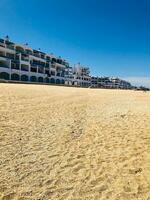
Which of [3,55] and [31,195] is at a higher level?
[3,55]

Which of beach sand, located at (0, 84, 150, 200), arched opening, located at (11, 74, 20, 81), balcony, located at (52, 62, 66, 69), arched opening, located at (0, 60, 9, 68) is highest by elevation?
balcony, located at (52, 62, 66, 69)

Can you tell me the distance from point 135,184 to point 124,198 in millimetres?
780

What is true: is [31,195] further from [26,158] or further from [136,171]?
[136,171]

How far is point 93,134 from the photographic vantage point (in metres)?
11.1

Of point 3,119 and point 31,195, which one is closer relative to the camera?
point 31,195

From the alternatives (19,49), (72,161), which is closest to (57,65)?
(19,49)

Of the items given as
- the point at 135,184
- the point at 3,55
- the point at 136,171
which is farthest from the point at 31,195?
the point at 3,55

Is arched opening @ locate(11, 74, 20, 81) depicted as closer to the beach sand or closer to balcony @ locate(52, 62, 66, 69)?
balcony @ locate(52, 62, 66, 69)

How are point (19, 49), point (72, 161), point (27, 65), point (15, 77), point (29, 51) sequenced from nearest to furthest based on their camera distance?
point (72, 161), point (15, 77), point (27, 65), point (19, 49), point (29, 51)

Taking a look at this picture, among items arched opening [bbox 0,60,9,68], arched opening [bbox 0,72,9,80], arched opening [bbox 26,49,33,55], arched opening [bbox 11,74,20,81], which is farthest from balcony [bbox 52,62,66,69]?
arched opening [bbox 0,72,9,80]

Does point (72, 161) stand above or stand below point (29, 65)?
below

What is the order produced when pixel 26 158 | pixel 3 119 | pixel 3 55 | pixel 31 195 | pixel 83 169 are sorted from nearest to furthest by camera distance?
pixel 31 195
pixel 83 169
pixel 26 158
pixel 3 119
pixel 3 55

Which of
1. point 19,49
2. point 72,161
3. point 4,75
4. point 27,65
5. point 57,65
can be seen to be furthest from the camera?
point 57,65

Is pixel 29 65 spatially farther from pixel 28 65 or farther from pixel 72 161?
pixel 72 161
